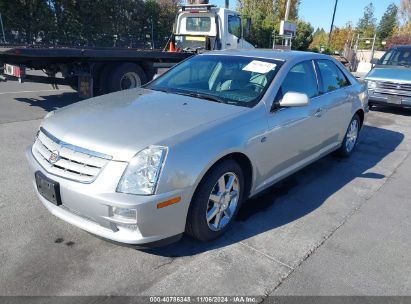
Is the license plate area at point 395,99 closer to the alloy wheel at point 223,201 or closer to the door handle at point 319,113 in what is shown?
the door handle at point 319,113

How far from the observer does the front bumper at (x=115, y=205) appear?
8.02 ft

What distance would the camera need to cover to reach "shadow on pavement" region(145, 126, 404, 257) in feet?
10.2

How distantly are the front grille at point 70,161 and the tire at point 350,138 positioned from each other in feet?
13.2

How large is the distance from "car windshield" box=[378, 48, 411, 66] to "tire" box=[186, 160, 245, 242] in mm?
8774

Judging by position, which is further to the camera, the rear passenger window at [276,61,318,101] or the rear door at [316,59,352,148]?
the rear door at [316,59,352,148]

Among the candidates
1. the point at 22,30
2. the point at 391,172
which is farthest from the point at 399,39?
the point at 391,172

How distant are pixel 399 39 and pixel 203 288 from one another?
54013 mm

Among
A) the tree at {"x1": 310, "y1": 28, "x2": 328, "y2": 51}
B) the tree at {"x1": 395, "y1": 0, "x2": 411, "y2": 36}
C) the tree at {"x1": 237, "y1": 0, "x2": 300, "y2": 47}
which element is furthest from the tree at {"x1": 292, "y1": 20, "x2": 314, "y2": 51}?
the tree at {"x1": 395, "y1": 0, "x2": 411, "y2": 36}

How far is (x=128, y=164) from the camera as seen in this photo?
8.10ft

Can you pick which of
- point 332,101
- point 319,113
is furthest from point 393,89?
point 319,113

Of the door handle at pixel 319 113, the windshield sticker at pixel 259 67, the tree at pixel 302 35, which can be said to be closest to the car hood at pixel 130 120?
the windshield sticker at pixel 259 67

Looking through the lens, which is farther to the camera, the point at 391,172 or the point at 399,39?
the point at 399,39

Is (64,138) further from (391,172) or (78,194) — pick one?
(391,172)

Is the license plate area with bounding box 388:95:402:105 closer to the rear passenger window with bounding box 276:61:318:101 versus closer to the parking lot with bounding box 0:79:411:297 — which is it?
the parking lot with bounding box 0:79:411:297
